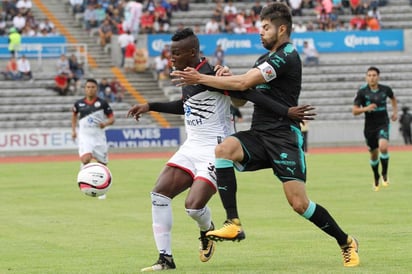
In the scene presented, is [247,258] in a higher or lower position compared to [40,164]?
higher

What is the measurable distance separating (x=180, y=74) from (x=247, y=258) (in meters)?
2.46

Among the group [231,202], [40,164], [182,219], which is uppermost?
[231,202]

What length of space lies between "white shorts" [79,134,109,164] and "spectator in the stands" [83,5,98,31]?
25.8 meters

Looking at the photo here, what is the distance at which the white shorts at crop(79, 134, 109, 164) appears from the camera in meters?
22.4

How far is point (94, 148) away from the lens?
73.6 feet

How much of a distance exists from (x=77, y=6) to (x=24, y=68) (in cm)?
606

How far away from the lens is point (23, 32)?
147 ft

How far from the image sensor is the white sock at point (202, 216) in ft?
34.9

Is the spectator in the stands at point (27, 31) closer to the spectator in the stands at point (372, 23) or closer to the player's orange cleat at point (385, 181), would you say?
the spectator in the stands at point (372, 23)

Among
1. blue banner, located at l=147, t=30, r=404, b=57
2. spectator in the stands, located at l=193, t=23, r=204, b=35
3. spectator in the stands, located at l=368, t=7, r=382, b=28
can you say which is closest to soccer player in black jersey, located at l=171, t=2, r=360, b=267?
blue banner, located at l=147, t=30, r=404, b=57

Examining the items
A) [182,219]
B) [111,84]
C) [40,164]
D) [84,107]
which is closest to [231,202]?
[182,219]

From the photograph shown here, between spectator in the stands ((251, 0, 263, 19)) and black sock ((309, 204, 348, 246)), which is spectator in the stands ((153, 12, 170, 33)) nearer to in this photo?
spectator in the stands ((251, 0, 263, 19))

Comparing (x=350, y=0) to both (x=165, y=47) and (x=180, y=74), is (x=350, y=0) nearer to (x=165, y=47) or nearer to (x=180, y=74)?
(x=165, y=47)

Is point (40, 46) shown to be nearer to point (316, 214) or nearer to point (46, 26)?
point (46, 26)
